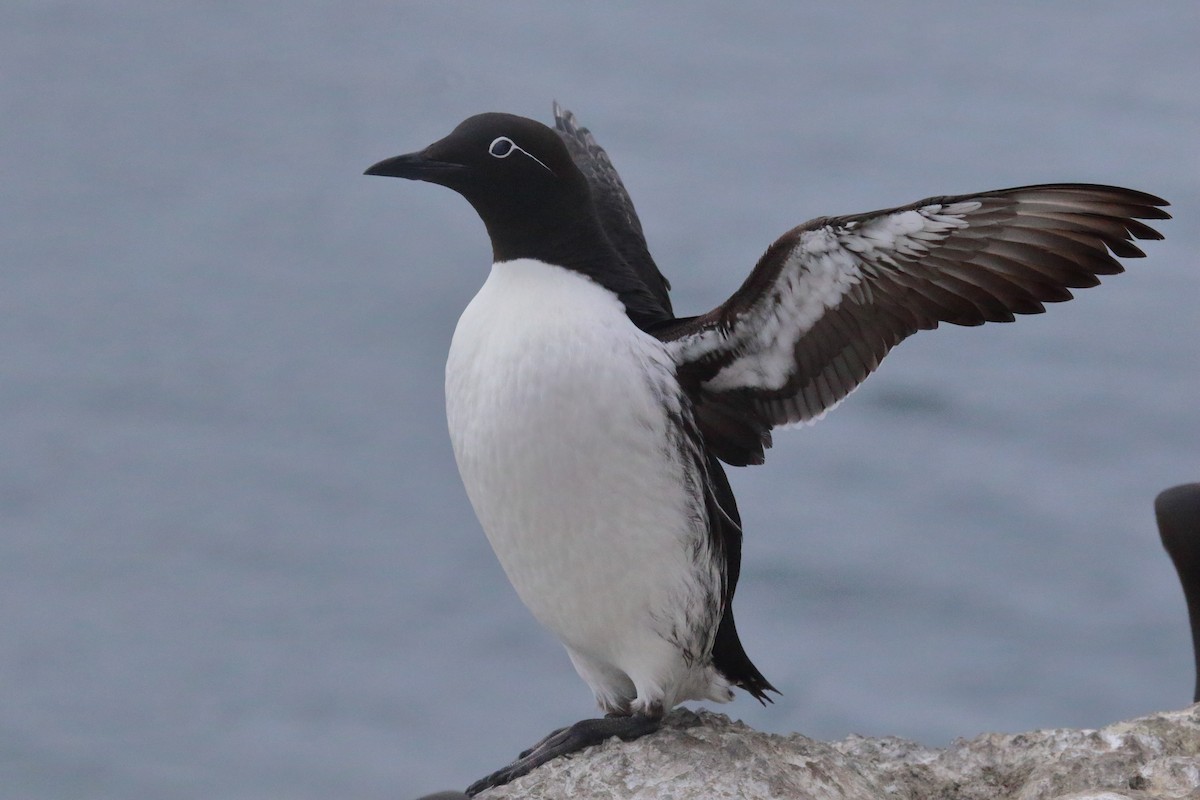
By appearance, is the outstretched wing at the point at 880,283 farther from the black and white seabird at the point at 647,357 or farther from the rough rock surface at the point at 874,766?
the rough rock surface at the point at 874,766

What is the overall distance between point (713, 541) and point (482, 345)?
0.69 metres

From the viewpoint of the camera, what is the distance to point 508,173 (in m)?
3.83

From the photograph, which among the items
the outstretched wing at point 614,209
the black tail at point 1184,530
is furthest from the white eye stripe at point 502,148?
the black tail at point 1184,530

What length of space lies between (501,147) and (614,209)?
34.6 inches

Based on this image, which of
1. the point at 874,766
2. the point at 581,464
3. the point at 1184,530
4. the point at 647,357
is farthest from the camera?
the point at 1184,530

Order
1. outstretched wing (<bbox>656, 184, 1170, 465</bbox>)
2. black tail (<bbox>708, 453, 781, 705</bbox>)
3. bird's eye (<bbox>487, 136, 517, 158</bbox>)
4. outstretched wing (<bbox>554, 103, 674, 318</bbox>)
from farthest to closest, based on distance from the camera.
Answer: 1. outstretched wing (<bbox>554, 103, 674, 318</bbox>)
2. black tail (<bbox>708, 453, 781, 705</bbox>)
3. bird's eye (<bbox>487, 136, 517, 158</bbox>)
4. outstretched wing (<bbox>656, 184, 1170, 465</bbox>)

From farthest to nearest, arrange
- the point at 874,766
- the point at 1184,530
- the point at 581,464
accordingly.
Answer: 1. the point at 1184,530
2. the point at 874,766
3. the point at 581,464

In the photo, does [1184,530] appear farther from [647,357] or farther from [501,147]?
[501,147]

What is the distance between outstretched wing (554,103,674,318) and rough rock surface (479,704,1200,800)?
97cm

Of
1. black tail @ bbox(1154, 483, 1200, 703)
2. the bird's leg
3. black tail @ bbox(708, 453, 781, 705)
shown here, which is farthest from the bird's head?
black tail @ bbox(1154, 483, 1200, 703)

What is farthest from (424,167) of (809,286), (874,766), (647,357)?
(874,766)

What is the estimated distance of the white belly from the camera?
374 cm

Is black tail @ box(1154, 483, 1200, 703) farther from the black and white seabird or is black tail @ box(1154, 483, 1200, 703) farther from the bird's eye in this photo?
the bird's eye

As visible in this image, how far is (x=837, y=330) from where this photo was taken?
3891mm
